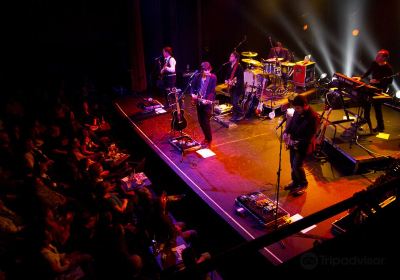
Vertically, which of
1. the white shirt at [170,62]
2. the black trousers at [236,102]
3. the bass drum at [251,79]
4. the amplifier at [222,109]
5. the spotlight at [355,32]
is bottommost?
the amplifier at [222,109]

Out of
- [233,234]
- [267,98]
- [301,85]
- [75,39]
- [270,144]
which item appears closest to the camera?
[233,234]

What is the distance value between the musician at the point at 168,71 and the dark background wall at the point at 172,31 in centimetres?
283

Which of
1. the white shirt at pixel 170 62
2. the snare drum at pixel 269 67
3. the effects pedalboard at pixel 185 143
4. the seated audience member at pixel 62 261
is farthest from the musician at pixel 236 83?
the seated audience member at pixel 62 261

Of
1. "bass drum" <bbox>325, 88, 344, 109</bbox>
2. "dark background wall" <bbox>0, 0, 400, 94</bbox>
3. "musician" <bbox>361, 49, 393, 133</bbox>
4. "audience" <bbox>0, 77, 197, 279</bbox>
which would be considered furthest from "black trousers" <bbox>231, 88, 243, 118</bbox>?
"dark background wall" <bbox>0, 0, 400, 94</bbox>

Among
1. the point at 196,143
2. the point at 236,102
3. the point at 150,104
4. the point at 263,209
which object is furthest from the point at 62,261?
the point at 150,104

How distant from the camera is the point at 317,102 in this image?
9484 millimetres

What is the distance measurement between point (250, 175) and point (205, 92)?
5.89 ft

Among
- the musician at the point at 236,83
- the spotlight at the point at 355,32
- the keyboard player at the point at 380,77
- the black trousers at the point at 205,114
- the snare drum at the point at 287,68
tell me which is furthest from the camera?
the spotlight at the point at 355,32

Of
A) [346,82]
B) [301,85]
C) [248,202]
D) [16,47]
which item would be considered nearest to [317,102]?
[301,85]

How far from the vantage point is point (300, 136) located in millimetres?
5082

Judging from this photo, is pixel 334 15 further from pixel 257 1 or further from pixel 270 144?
pixel 270 144

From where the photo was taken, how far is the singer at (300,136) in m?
4.90

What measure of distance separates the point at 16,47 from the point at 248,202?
9070 millimetres

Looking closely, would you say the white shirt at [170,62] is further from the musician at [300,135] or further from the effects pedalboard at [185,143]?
the musician at [300,135]
